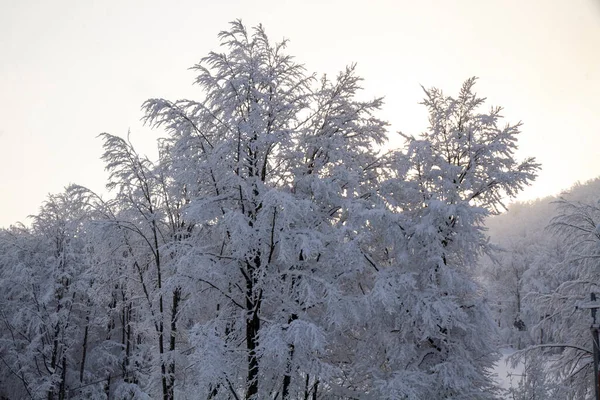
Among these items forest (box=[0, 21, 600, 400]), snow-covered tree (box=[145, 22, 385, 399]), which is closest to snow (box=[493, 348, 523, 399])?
forest (box=[0, 21, 600, 400])

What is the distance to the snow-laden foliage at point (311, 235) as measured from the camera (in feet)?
32.2

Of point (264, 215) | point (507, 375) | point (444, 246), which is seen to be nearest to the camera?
point (264, 215)

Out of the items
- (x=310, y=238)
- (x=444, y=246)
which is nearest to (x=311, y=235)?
(x=310, y=238)

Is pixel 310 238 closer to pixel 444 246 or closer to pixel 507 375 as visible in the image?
pixel 444 246

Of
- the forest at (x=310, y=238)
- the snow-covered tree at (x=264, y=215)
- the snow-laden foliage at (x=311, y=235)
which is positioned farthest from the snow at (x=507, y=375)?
the snow-covered tree at (x=264, y=215)

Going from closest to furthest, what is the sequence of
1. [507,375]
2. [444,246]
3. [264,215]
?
[264,215], [444,246], [507,375]

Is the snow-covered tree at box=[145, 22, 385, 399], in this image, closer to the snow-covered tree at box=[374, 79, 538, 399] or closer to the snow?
the snow-covered tree at box=[374, 79, 538, 399]

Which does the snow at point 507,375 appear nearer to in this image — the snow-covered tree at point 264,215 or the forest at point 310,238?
the forest at point 310,238

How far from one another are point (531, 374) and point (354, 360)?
6.95 metres

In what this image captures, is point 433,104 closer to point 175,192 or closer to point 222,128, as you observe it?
point 222,128

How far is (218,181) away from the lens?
10.3 m

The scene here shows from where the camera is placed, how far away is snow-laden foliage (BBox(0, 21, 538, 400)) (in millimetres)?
9820

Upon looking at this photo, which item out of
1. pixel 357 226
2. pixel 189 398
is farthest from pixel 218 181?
pixel 189 398

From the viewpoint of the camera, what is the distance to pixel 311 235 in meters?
9.85
